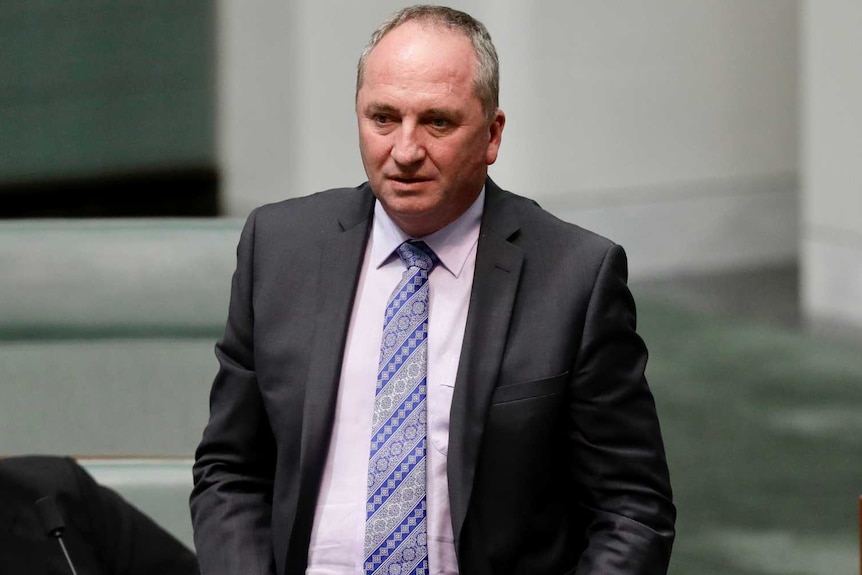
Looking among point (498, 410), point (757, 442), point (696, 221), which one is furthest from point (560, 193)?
point (498, 410)

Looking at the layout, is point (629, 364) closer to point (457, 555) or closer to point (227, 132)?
point (457, 555)

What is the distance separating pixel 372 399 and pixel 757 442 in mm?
3088

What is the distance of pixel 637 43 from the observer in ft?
22.2

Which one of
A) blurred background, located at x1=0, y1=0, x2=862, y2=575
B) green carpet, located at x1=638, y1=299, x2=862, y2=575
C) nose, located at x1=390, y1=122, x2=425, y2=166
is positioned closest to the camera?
nose, located at x1=390, y1=122, x2=425, y2=166

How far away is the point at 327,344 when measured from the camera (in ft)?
6.20

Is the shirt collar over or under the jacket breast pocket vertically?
over

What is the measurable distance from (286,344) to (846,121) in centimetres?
437

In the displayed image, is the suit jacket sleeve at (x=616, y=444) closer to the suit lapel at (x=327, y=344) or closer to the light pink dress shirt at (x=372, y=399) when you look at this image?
the light pink dress shirt at (x=372, y=399)

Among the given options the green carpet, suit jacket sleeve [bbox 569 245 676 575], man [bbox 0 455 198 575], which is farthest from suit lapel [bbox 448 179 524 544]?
the green carpet

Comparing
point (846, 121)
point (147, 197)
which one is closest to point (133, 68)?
point (147, 197)

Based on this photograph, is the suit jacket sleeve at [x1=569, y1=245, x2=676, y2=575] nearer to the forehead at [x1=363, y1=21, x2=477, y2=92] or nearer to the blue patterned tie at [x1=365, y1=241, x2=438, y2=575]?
the blue patterned tie at [x1=365, y1=241, x2=438, y2=575]

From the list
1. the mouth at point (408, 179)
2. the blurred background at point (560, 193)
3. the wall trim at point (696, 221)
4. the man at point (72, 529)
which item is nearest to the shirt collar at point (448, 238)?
the mouth at point (408, 179)

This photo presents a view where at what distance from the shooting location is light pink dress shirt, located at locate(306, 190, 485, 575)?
1869mm

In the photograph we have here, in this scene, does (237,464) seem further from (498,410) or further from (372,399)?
(498,410)
